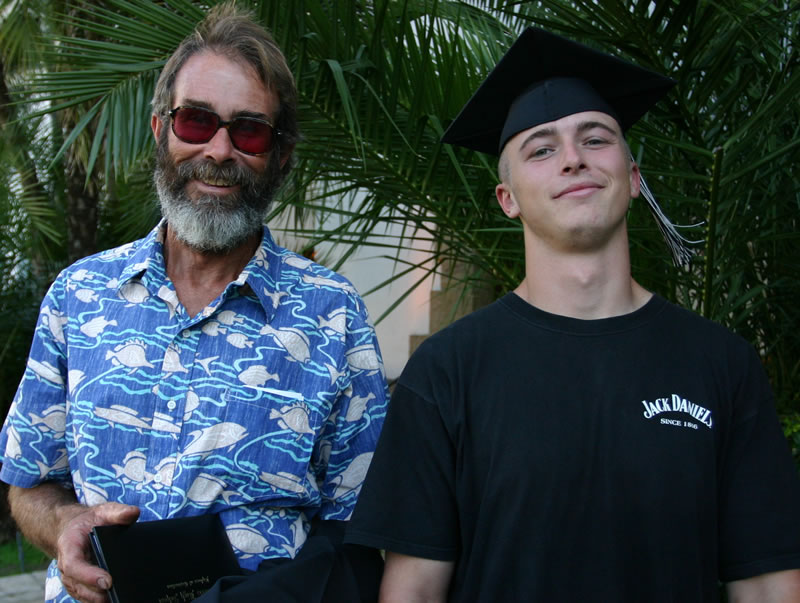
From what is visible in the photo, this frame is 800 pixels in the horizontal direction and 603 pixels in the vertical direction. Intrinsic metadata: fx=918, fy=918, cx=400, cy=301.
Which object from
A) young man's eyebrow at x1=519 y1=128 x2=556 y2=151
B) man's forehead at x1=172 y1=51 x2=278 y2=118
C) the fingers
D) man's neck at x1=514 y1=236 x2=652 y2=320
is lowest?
the fingers

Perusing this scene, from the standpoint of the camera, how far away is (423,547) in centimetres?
171

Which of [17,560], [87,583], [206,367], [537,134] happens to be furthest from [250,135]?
[17,560]

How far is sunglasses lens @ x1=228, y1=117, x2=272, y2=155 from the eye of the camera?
209 cm

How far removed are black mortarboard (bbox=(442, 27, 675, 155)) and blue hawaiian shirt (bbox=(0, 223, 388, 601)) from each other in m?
0.51

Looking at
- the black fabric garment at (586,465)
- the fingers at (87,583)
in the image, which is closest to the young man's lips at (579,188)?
the black fabric garment at (586,465)

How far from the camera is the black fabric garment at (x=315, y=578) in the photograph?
5.60 feet

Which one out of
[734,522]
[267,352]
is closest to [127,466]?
[267,352]

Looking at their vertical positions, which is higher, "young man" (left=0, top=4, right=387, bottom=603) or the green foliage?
"young man" (left=0, top=4, right=387, bottom=603)

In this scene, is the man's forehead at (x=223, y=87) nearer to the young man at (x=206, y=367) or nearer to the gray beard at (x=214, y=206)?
the young man at (x=206, y=367)

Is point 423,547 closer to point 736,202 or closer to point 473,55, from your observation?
point 736,202

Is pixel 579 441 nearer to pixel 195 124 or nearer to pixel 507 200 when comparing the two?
pixel 507 200

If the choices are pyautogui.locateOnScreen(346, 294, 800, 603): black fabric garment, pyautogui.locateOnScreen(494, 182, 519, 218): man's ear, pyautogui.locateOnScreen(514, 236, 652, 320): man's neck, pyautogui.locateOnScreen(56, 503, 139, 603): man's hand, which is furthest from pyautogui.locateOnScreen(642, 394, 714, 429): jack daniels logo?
pyautogui.locateOnScreen(56, 503, 139, 603): man's hand

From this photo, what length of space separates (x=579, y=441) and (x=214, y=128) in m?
1.07

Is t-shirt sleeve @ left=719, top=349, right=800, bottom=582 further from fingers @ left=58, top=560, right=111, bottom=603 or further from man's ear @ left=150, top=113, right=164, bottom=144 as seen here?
man's ear @ left=150, top=113, right=164, bottom=144
